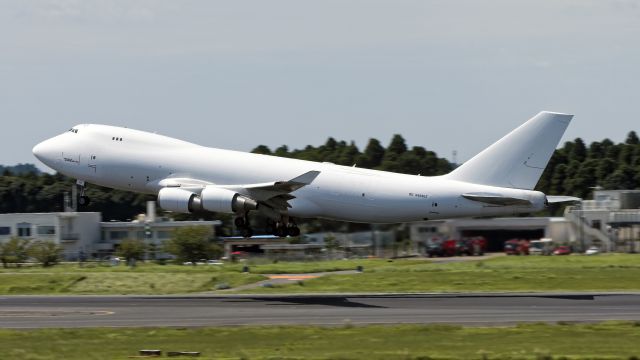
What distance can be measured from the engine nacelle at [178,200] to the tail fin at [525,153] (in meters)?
16.4

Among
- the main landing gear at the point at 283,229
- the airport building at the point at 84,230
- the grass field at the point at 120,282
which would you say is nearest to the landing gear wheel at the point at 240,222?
the main landing gear at the point at 283,229

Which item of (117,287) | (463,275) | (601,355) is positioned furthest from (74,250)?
(601,355)

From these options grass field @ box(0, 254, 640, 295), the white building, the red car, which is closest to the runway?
grass field @ box(0, 254, 640, 295)

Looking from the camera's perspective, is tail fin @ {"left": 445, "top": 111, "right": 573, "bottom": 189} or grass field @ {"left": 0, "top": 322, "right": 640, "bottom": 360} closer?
grass field @ {"left": 0, "top": 322, "right": 640, "bottom": 360}

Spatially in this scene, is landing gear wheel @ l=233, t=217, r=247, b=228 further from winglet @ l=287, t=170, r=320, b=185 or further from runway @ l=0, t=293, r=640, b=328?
winglet @ l=287, t=170, r=320, b=185

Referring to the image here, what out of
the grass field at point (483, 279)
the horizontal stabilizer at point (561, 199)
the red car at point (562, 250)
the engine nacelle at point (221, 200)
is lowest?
the grass field at point (483, 279)

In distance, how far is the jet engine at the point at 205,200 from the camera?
58.1m

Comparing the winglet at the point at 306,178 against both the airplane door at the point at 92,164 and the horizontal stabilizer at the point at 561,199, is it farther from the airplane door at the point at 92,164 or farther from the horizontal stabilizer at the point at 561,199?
the horizontal stabilizer at the point at 561,199

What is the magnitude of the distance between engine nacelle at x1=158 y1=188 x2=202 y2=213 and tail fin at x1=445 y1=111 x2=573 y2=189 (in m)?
16.4

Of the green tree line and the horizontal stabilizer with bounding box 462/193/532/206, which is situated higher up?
the green tree line

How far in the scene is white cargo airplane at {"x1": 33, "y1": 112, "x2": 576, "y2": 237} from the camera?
57125 mm

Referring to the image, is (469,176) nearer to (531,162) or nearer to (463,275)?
(531,162)

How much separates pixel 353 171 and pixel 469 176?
6.63m

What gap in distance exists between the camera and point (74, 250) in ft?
407
